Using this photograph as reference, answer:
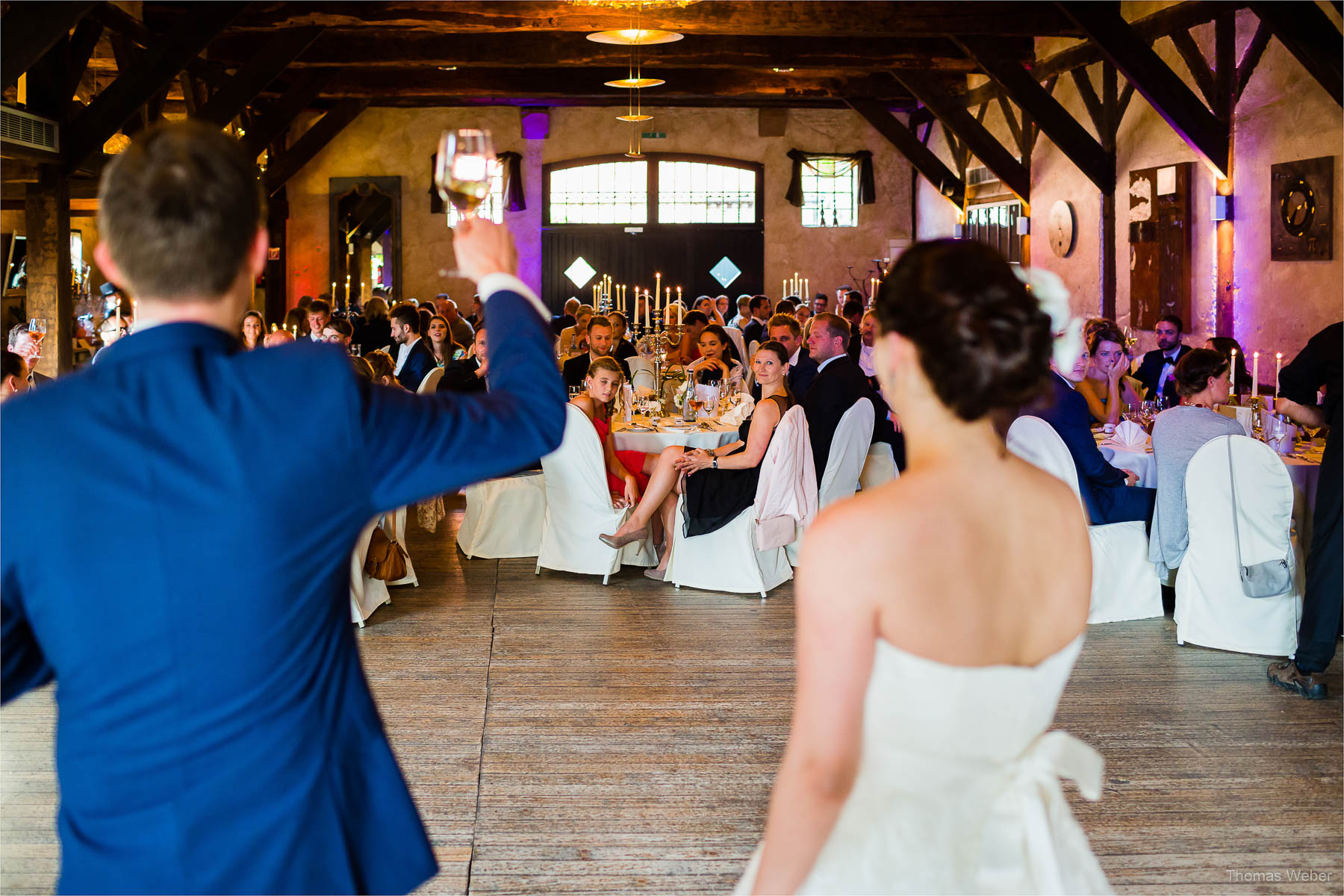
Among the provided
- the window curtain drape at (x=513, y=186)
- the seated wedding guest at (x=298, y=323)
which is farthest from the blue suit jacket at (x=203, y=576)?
the window curtain drape at (x=513, y=186)

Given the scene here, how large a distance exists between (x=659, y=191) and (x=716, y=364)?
10705mm

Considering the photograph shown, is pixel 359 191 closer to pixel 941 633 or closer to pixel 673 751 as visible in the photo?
pixel 673 751

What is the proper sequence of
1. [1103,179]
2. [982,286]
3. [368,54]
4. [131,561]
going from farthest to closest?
[368,54]
[1103,179]
[982,286]
[131,561]

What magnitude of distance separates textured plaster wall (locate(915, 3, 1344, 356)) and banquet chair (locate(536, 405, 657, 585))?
17.6 feet

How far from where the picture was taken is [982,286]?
1278 mm

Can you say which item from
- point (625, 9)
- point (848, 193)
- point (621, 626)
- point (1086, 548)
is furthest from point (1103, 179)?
point (1086, 548)

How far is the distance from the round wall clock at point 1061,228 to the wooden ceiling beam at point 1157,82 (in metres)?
3.09

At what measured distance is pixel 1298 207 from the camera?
8547 millimetres

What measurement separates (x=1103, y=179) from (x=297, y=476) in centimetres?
1146

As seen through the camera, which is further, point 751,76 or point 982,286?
point 751,76

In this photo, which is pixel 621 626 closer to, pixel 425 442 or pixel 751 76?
pixel 425 442

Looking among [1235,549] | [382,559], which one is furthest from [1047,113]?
[382,559]

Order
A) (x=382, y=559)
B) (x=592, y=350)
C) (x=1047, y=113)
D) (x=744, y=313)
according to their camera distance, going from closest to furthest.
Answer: (x=382, y=559), (x=592, y=350), (x=1047, y=113), (x=744, y=313)

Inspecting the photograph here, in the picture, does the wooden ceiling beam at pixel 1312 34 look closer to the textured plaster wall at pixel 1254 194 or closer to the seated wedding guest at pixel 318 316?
the textured plaster wall at pixel 1254 194
